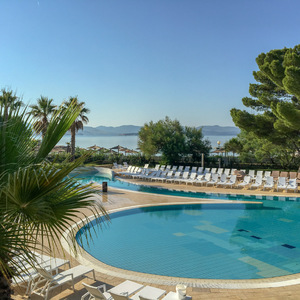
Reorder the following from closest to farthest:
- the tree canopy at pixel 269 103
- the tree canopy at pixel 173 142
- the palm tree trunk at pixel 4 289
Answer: the palm tree trunk at pixel 4 289, the tree canopy at pixel 269 103, the tree canopy at pixel 173 142

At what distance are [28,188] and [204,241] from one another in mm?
7642

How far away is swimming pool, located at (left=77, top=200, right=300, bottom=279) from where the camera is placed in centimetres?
724

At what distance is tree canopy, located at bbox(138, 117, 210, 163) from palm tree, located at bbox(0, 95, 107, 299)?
24.0m

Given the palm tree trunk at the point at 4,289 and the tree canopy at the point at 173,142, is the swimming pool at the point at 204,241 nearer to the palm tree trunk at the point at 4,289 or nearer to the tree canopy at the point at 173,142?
the palm tree trunk at the point at 4,289

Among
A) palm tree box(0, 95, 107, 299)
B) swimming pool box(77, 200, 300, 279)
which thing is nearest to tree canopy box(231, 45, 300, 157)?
swimming pool box(77, 200, 300, 279)

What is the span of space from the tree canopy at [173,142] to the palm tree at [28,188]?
23975 mm

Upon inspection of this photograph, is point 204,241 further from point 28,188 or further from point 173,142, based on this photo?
point 173,142

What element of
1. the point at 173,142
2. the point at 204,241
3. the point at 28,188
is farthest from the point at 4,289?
the point at 173,142

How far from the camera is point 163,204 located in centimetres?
1328

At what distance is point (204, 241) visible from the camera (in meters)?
9.09

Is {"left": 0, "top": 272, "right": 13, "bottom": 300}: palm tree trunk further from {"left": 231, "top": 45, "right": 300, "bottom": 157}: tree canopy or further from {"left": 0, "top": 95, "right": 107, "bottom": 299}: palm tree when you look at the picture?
{"left": 231, "top": 45, "right": 300, "bottom": 157}: tree canopy

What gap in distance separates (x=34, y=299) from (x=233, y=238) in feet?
20.5

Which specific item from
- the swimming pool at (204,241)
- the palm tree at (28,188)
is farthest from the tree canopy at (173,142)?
the palm tree at (28,188)

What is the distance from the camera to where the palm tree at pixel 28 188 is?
2.34 m
